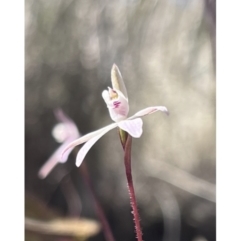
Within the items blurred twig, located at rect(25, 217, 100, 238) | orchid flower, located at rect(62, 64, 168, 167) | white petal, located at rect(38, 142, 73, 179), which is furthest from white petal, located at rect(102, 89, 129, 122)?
blurred twig, located at rect(25, 217, 100, 238)

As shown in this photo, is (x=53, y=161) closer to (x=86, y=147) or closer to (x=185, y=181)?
(x=86, y=147)

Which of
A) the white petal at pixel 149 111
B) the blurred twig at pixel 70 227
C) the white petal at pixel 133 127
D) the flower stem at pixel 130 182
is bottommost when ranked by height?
the blurred twig at pixel 70 227

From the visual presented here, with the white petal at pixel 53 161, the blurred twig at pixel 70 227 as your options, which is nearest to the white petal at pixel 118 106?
the white petal at pixel 53 161

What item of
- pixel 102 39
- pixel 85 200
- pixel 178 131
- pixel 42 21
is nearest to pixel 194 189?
Answer: pixel 178 131
